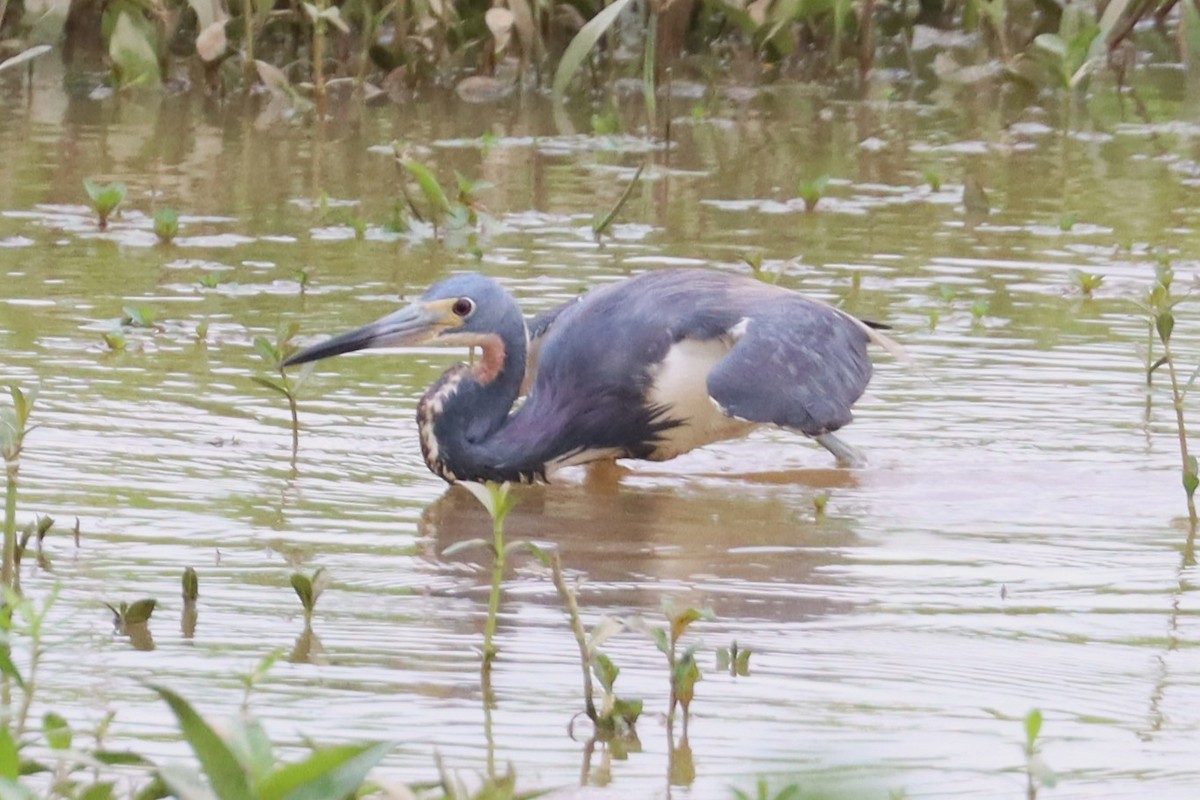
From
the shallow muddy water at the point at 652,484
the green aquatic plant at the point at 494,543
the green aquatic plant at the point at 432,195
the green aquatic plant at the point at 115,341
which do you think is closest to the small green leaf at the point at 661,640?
the shallow muddy water at the point at 652,484

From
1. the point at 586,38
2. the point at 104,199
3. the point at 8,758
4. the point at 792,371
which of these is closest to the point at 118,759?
the point at 8,758

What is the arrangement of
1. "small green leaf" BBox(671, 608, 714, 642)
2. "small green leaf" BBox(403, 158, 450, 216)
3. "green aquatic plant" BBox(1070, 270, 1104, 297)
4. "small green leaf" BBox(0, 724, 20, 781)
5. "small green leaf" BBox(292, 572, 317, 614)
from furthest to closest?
"small green leaf" BBox(403, 158, 450, 216) → "green aquatic plant" BBox(1070, 270, 1104, 297) → "small green leaf" BBox(292, 572, 317, 614) → "small green leaf" BBox(671, 608, 714, 642) → "small green leaf" BBox(0, 724, 20, 781)

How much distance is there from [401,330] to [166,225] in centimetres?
239

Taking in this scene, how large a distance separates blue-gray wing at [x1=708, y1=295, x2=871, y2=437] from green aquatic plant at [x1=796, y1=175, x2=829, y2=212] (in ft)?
8.44

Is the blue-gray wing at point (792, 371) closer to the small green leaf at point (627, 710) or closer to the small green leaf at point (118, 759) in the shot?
the small green leaf at point (627, 710)

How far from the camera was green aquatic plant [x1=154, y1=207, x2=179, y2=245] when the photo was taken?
24.2 feet

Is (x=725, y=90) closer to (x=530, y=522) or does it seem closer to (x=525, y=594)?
(x=530, y=522)

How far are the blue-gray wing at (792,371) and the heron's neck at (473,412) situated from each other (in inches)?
20.7

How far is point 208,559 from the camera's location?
13.7 ft

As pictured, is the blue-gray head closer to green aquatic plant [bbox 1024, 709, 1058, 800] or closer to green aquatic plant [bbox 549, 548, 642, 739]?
green aquatic plant [bbox 549, 548, 642, 739]

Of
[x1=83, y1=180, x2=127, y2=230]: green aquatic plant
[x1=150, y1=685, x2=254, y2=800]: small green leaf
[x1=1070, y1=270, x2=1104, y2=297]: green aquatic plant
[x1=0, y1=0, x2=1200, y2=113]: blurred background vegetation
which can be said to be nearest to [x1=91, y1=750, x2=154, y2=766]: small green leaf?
[x1=150, y1=685, x2=254, y2=800]: small green leaf

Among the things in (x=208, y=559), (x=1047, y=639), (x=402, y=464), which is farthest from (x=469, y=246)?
(x=1047, y=639)

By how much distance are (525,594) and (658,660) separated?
2.03 feet

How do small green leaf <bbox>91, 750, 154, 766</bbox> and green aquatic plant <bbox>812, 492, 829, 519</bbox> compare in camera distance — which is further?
green aquatic plant <bbox>812, 492, 829, 519</bbox>
